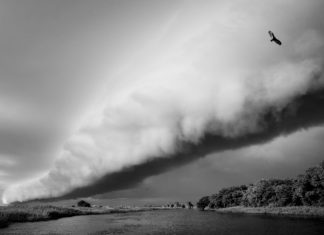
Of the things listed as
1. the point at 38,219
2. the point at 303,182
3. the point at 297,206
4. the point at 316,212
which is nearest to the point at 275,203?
the point at 297,206

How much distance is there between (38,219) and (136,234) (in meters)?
88.9

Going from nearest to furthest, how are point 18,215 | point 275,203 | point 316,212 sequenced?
point 316,212 → point 18,215 → point 275,203

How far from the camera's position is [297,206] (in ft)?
570

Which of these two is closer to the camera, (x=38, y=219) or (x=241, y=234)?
(x=241, y=234)

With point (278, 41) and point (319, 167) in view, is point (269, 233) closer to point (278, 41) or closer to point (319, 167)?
point (278, 41)

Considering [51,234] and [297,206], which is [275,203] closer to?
[297,206]

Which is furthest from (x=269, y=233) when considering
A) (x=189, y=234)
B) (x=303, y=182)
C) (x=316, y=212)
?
(x=303, y=182)

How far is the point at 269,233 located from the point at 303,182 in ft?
290

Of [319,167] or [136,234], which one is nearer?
[136,234]

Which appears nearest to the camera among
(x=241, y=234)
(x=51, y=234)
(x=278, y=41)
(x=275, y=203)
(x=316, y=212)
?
(x=278, y=41)

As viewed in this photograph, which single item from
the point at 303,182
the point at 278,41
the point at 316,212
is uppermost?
the point at 278,41

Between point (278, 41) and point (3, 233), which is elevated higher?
point (278, 41)

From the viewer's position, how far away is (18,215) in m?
156

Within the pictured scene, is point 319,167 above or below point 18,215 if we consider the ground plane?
above
